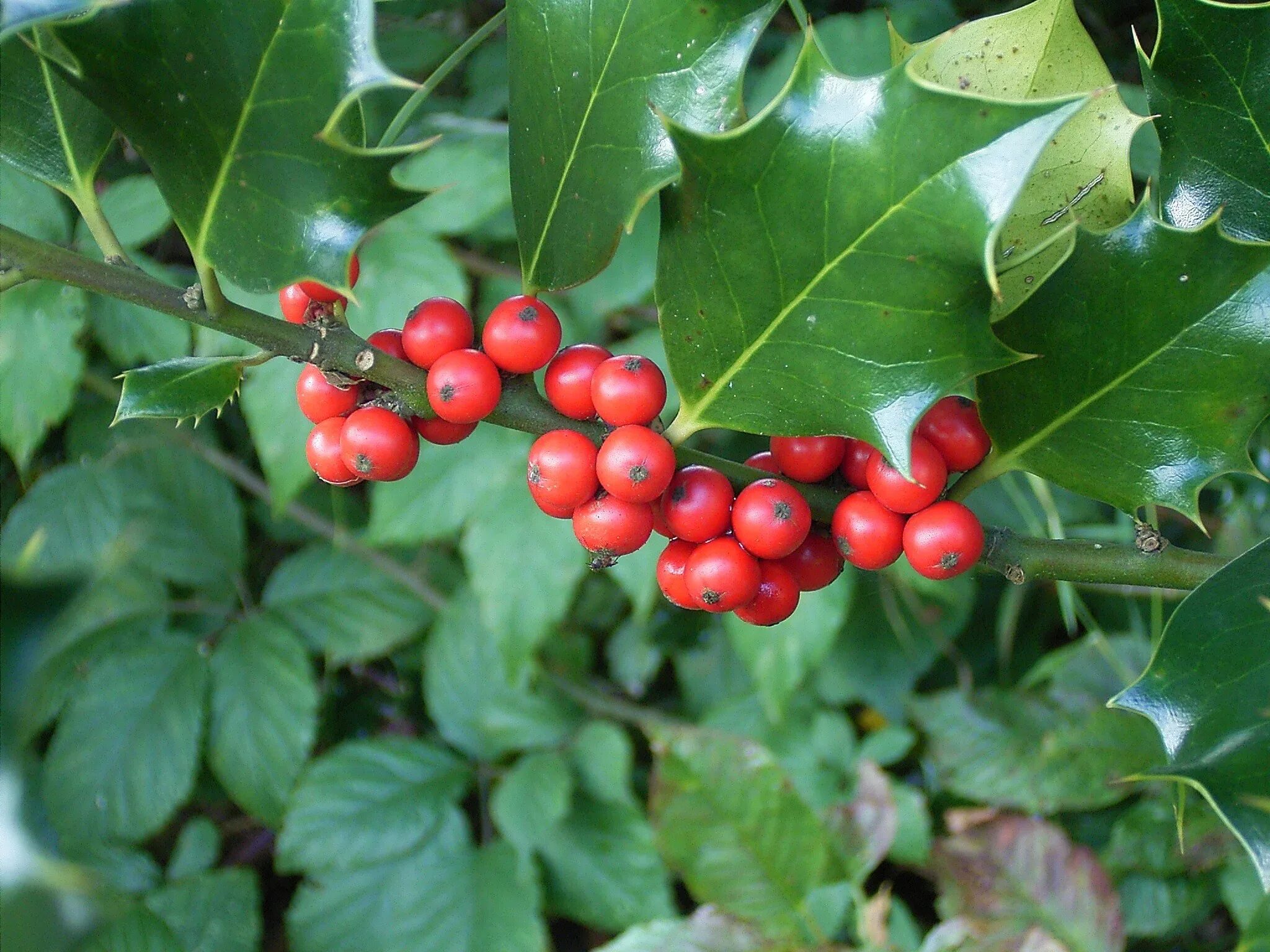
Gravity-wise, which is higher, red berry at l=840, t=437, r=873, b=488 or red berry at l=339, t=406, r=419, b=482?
red berry at l=339, t=406, r=419, b=482

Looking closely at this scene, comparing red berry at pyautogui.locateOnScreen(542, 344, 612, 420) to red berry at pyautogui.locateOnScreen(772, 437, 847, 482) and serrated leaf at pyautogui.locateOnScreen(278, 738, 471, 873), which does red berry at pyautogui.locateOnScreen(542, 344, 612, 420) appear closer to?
red berry at pyautogui.locateOnScreen(772, 437, 847, 482)

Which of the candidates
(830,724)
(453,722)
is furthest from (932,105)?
(453,722)

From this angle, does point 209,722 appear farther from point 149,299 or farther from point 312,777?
point 149,299

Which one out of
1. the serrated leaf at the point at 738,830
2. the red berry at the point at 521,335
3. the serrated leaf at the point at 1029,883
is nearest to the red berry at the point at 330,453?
the red berry at the point at 521,335

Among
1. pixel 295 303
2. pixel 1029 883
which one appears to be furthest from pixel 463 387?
pixel 1029 883

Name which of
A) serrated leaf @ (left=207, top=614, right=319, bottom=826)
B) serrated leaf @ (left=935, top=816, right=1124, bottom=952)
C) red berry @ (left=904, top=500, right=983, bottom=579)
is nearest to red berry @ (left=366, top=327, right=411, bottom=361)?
red berry @ (left=904, top=500, right=983, bottom=579)
